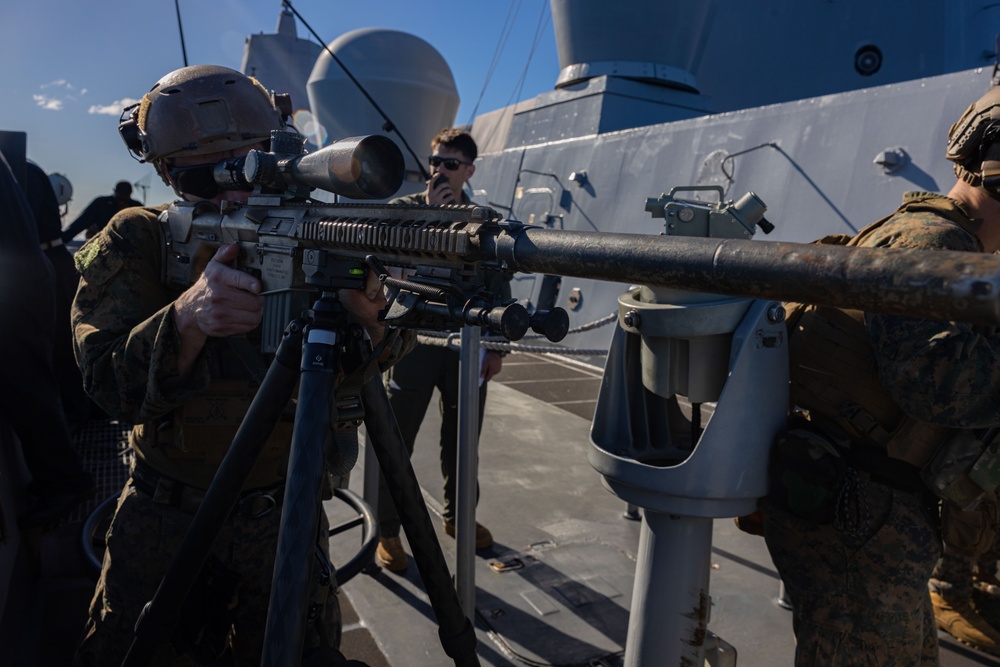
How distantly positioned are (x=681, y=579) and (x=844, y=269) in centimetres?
112

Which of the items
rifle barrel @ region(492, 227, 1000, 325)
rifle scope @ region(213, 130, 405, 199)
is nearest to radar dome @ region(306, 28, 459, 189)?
rifle scope @ region(213, 130, 405, 199)

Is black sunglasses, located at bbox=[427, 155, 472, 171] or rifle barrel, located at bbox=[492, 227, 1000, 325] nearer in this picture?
rifle barrel, located at bbox=[492, 227, 1000, 325]

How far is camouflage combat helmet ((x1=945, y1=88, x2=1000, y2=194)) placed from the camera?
1.69 m

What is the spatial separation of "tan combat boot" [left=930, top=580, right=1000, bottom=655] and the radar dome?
9.39 m

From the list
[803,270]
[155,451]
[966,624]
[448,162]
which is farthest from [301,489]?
[966,624]

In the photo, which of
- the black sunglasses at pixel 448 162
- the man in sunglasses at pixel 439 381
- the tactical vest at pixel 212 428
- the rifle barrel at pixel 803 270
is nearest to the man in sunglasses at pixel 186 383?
the tactical vest at pixel 212 428

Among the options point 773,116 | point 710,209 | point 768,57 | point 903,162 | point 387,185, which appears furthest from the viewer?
point 768,57

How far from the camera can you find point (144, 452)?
67.5 inches

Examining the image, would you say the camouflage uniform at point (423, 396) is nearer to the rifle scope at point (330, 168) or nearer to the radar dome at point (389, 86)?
the rifle scope at point (330, 168)

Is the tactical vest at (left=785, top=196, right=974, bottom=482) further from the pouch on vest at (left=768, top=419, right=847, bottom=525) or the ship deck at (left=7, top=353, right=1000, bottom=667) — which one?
the ship deck at (left=7, top=353, right=1000, bottom=667)

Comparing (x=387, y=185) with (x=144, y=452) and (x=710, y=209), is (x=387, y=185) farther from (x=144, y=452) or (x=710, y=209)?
(x=144, y=452)

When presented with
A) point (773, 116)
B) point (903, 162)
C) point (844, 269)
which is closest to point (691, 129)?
point (773, 116)

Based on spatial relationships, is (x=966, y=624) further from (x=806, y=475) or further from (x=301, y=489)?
(x=301, y=489)

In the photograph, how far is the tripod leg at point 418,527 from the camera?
4.56 feet
